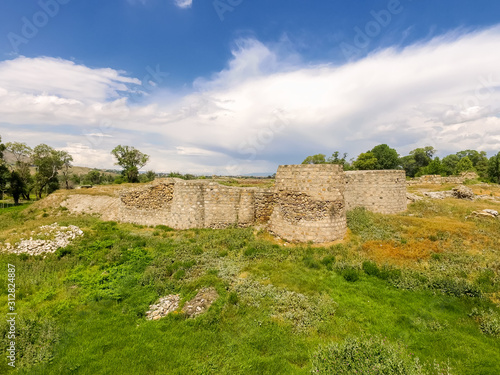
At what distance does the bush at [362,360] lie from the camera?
12.7 feet

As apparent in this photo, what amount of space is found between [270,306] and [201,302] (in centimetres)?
219

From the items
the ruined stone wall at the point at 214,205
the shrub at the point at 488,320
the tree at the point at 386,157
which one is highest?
the tree at the point at 386,157

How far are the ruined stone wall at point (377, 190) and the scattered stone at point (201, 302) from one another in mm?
13798

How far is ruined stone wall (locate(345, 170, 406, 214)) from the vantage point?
16.8 meters

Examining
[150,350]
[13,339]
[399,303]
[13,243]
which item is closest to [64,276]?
[13,339]

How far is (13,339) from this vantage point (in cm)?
558

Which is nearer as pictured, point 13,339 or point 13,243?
point 13,339

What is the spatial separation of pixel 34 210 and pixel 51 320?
82.5 feet

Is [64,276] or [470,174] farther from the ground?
[470,174]

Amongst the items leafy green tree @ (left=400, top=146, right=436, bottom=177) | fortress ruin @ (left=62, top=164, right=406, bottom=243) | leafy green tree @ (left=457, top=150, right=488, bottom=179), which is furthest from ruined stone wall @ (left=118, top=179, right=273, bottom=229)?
leafy green tree @ (left=400, top=146, right=436, bottom=177)

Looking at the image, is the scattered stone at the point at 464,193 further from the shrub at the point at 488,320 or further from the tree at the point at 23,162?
the tree at the point at 23,162

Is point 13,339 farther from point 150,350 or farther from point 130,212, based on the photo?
point 130,212

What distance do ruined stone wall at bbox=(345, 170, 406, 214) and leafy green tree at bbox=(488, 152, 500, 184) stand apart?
159 ft

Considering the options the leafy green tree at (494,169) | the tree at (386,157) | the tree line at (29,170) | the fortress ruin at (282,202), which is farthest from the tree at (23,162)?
the leafy green tree at (494,169)
